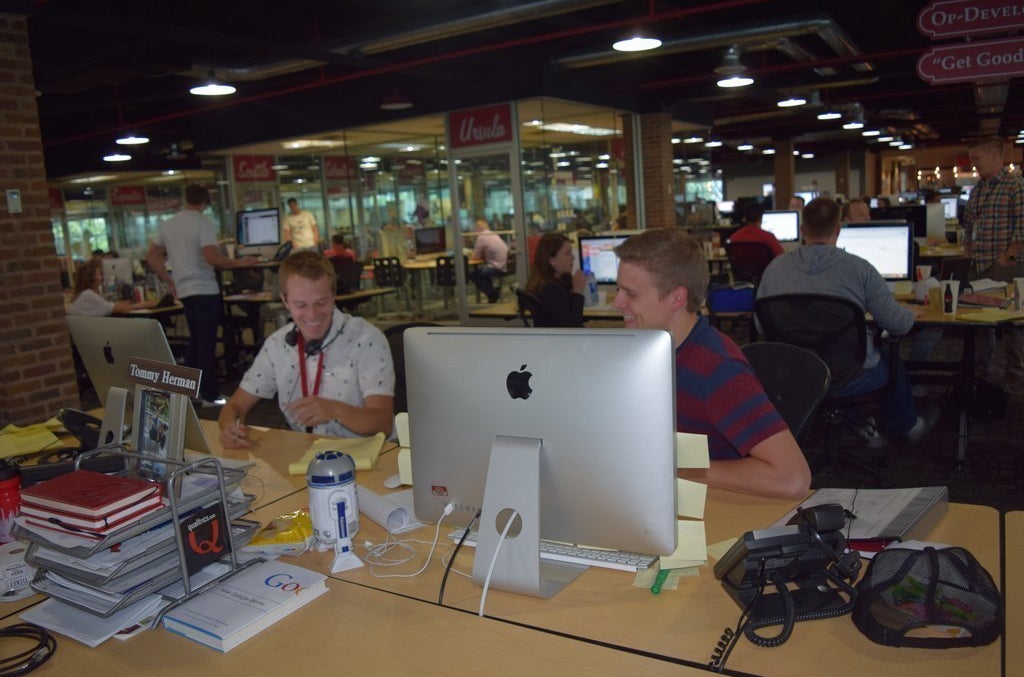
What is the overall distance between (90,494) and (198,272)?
18.5 feet

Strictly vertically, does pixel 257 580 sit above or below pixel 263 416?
above

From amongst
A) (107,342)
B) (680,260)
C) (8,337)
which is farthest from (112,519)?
(8,337)

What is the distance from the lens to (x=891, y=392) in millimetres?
3932

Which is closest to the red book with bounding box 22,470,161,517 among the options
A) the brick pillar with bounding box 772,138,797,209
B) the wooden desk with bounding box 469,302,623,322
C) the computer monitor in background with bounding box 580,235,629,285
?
the wooden desk with bounding box 469,302,623,322

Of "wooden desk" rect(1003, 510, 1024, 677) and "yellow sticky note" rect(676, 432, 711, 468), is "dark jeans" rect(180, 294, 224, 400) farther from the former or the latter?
"wooden desk" rect(1003, 510, 1024, 677)

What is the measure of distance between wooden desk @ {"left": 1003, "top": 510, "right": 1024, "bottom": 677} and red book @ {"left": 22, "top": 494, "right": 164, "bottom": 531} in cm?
151

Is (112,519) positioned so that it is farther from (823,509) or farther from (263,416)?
(263,416)

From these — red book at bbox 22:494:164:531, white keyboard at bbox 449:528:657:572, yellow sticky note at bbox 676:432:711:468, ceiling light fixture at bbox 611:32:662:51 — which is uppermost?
ceiling light fixture at bbox 611:32:662:51

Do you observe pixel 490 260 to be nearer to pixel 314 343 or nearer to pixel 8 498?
pixel 314 343

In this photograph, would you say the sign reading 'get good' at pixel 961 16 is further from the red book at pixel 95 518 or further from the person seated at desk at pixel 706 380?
the red book at pixel 95 518

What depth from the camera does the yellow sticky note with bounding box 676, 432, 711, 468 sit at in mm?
1469

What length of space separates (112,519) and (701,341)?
133cm

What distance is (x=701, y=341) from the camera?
1901mm

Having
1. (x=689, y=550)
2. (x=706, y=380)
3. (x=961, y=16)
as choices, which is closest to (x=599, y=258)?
(x=961, y=16)
